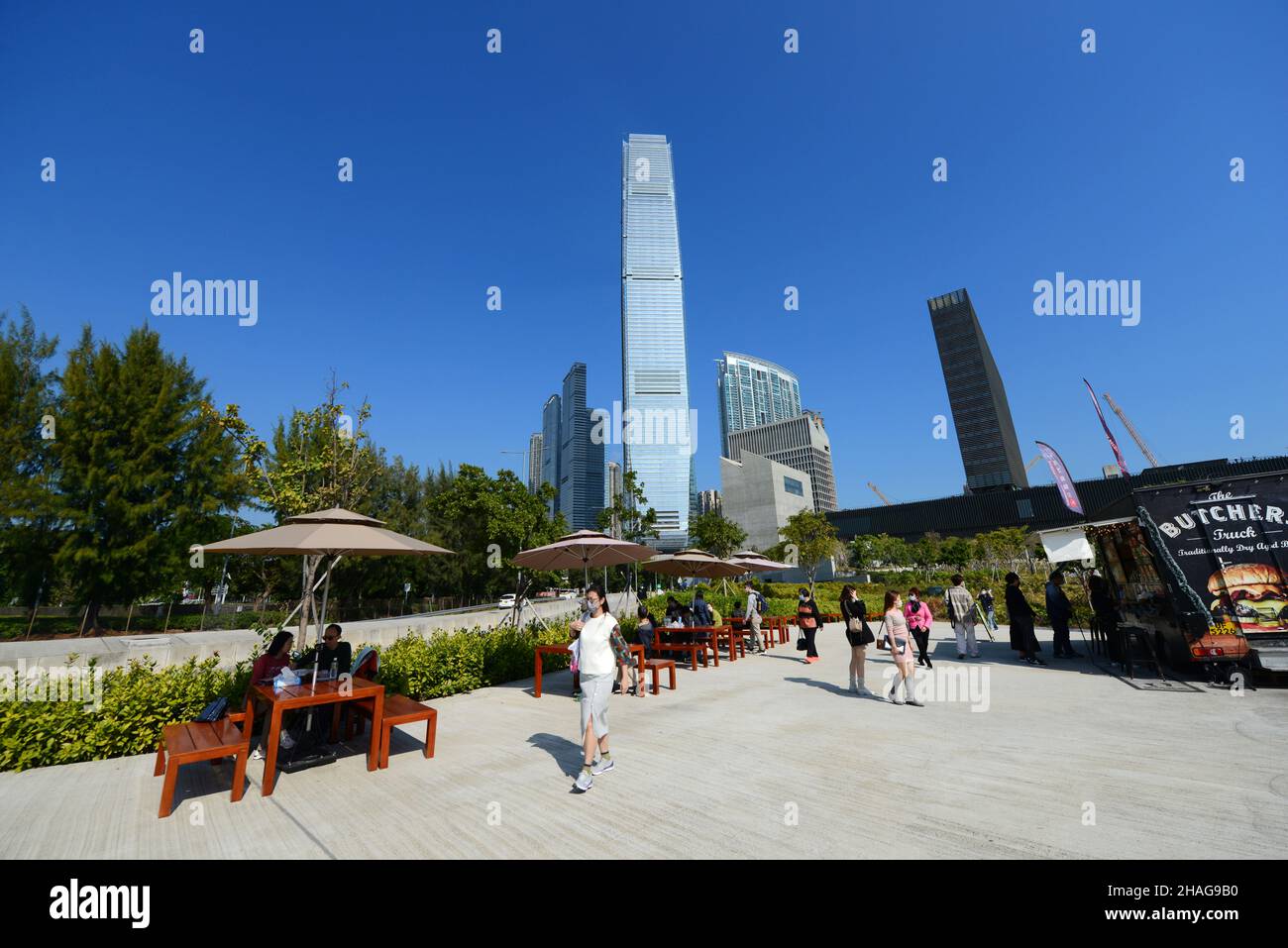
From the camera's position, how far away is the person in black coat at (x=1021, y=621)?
11.3 metres

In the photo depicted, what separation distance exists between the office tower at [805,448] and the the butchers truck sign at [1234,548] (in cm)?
15464

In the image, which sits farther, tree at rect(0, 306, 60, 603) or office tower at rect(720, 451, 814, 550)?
office tower at rect(720, 451, 814, 550)

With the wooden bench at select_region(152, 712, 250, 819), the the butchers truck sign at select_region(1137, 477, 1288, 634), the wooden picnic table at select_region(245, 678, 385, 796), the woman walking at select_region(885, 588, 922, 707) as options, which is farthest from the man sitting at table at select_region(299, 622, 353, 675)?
the the butchers truck sign at select_region(1137, 477, 1288, 634)

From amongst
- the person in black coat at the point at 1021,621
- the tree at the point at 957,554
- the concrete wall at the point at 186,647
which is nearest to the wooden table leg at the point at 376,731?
the concrete wall at the point at 186,647

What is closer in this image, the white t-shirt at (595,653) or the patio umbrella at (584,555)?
the white t-shirt at (595,653)

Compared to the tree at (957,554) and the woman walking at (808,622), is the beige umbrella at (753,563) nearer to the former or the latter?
the woman walking at (808,622)

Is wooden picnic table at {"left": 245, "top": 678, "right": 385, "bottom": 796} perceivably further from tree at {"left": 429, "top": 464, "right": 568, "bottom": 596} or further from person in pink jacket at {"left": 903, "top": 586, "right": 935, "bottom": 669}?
tree at {"left": 429, "top": 464, "right": 568, "bottom": 596}

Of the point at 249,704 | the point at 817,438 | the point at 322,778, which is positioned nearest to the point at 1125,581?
the point at 322,778

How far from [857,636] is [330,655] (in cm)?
764

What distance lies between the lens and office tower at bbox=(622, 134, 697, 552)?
15162 cm

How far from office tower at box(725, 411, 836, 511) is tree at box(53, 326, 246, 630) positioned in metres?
147

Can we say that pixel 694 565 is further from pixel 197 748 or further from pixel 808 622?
pixel 197 748

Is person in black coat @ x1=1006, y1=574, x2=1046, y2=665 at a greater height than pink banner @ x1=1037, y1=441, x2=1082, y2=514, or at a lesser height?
lesser
